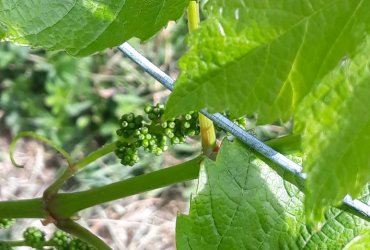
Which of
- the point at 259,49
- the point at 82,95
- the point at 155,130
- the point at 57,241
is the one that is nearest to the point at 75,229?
the point at 57,241

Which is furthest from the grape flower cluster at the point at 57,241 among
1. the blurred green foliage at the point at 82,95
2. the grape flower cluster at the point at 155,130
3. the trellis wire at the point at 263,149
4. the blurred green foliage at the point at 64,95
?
the blurred green foliage at the point at 64,95

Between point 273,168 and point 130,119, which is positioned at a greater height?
point 130,119

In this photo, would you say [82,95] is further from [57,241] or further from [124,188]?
[124,188]

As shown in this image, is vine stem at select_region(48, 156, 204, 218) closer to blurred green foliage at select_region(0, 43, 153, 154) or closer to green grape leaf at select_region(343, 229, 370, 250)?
green grape leaf at select_region(343, 229, 370, 250)

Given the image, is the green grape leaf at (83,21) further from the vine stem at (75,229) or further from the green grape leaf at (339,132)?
the vine stem at (75,229)

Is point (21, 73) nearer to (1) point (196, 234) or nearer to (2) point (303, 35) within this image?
(1) point (196, 234)

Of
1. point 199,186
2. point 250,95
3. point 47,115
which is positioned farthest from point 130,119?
point 47,115
